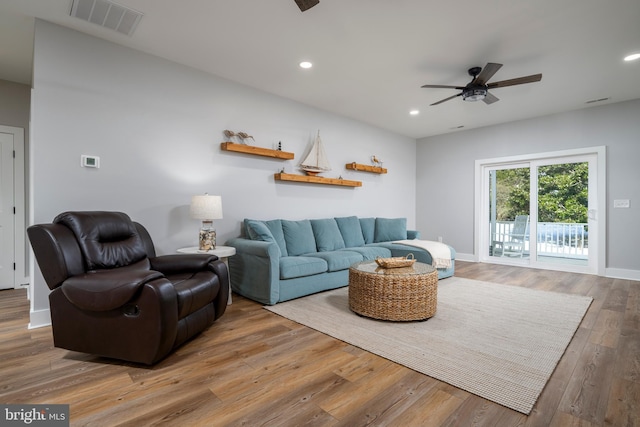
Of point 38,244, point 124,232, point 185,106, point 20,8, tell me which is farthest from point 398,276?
point 20,8

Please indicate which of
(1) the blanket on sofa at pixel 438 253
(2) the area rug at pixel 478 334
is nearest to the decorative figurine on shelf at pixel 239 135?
(2) the area rug at pixel 478 334

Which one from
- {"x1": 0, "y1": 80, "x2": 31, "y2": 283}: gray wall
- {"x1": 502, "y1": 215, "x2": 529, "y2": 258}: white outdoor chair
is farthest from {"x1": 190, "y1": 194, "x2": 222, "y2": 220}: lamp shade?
{"x1": 502, "y1": 215, "x2": 529, "y2": 258}: white outdoor chair

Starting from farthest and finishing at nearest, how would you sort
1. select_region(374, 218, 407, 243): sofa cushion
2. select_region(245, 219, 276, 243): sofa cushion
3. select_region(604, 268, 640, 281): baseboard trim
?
select_region(374, 218, 407, 243): sofa cushion, select_region(604, 268, 640, 281): baseboard trim, select_region(245, 219, 276, 243): sofa cushion

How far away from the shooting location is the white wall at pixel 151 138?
275cm

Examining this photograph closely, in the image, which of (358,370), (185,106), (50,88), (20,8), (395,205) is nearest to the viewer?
(358,370)

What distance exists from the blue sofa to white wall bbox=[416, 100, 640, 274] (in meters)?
2.20

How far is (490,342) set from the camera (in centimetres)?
240

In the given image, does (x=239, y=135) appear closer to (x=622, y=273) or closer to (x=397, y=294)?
(x=397, y=294)

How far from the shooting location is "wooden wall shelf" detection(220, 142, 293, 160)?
12.6 ft

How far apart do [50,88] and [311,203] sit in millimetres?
3304

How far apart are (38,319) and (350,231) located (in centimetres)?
378

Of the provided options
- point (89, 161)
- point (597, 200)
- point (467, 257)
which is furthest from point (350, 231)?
point (597, 200)

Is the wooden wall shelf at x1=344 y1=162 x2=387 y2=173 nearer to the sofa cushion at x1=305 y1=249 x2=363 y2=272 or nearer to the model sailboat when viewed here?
the model sailboat

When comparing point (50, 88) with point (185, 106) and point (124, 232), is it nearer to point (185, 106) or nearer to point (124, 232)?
point (185, 106)
